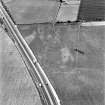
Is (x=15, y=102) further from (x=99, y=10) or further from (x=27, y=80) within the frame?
(x=99, y=10)

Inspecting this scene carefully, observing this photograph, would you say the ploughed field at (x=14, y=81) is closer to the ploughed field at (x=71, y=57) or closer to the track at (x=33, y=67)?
the track at (x=33, y=67)

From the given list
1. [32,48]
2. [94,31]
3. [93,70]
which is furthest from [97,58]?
[32,48]

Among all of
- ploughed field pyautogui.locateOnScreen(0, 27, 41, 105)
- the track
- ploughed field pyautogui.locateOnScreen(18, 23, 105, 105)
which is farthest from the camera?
ploughed field pyautogui.locateOnScreen(0, 27, 41, 105)

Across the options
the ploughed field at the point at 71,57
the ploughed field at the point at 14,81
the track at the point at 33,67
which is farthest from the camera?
the ploughed field at the point at 14,81

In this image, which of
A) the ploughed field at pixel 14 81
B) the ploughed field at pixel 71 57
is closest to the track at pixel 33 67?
the ploughed field at pixel 14 81

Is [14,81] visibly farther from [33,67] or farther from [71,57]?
[71,57]

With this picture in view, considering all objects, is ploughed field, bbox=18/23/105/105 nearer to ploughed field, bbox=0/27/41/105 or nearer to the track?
the track

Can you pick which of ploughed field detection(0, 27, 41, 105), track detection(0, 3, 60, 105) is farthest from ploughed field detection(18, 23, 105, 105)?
ploughed field detection(0, 27, 41, 105)
